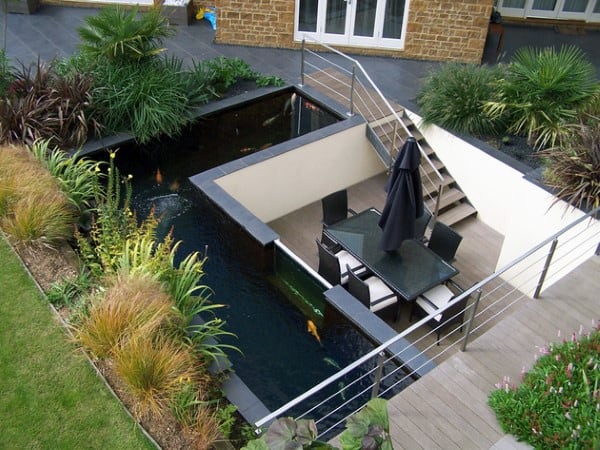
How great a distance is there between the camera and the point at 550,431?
15.9ft

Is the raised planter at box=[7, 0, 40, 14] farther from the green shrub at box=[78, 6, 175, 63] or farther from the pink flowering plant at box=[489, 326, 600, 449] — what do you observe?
the pink flowering plant at box=[489, 326, 600, 449]

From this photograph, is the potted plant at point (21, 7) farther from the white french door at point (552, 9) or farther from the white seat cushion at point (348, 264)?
the white french door at point (552, 9)

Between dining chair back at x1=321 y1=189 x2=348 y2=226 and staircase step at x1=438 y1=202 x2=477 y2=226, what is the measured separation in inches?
Answer: 70.6

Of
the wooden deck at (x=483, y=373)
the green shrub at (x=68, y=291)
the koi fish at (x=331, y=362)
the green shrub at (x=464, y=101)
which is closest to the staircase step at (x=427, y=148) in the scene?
the green shrub at (x=464, y=101)

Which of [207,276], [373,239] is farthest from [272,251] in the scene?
[373,239]

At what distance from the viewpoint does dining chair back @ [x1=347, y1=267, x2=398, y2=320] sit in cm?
→ 774

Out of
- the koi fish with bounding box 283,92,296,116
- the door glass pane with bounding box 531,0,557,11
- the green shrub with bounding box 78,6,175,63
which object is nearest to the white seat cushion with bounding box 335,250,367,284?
the koi fish with bounding box 283,92,296,116

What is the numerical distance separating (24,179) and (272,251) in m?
3.16

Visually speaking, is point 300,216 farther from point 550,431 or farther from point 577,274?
point 550,431

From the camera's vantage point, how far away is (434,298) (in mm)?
8117

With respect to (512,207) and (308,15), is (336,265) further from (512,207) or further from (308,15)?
(308,15)

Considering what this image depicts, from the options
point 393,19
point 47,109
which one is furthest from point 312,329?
point 393,19

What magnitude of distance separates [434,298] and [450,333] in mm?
1378

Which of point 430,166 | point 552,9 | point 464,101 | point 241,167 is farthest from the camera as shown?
point 552,9
